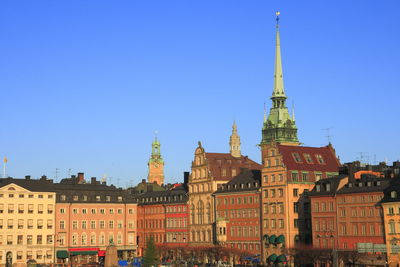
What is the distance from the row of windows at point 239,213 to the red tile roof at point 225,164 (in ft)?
29.4

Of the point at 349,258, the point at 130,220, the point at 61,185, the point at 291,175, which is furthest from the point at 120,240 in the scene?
the point at 349,258

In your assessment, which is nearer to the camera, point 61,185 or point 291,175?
point 291,175

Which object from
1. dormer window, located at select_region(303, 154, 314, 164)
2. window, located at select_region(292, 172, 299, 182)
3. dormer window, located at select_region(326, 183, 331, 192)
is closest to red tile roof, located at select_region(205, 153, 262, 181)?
dormer window, located at select_region(303, 154, 314, 164)

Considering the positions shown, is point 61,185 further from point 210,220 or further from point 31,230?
point 210,220

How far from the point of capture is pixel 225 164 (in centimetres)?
16188

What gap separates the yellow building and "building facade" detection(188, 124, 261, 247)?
1245 inches

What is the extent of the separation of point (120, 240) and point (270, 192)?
1772 inches

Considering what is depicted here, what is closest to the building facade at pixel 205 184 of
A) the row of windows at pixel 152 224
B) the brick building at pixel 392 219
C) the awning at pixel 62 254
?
the row of windows at pixel 152 224

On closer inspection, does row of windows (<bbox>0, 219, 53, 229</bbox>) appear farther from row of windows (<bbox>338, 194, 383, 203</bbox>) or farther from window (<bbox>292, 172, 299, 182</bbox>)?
row of windows (<bbox>338, 194, 383, 203</bbox>)

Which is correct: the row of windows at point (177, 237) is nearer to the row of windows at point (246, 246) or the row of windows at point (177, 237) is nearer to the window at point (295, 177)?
the row of windows at point (246, 246)

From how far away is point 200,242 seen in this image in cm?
15900

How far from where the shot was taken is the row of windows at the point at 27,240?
153 metres

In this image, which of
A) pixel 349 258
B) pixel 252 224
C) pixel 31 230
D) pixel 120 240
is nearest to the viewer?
pixel 349 258

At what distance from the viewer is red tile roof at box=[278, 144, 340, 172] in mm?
138000
